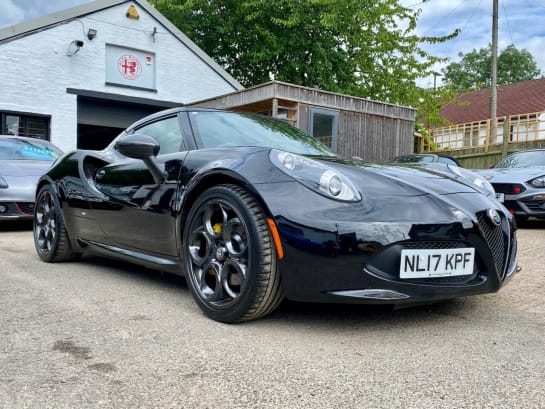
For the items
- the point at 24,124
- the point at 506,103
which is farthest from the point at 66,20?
the point at 506,103

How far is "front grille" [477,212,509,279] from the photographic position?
2.42 m

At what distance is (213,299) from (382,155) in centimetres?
1245

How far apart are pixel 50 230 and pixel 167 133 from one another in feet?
5.34

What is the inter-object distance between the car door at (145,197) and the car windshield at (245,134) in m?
0.16

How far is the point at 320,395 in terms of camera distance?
168 cm

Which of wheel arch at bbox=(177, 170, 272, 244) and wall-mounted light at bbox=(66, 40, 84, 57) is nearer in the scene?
wheel arch at bbox=(177, 170, 272, 244)

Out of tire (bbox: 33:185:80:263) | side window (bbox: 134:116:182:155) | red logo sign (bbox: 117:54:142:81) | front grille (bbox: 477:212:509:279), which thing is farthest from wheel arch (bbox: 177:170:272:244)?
red logo sign (bbox: 117:54:142:81)

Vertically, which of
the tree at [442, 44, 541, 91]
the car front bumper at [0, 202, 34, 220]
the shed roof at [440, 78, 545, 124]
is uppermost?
the tree at [442, 44, 541, 91]

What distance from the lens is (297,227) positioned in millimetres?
2242

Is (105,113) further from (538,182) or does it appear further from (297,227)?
(297,227)

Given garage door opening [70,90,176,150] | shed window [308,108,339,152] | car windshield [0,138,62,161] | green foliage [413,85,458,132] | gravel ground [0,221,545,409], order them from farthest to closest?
green foliage [413,85,458,132] → garage door opening [70,90,176,150] → shed window [308,108,339,152] → car windshield [0,138,62,161] → gravel ground [0,221,545,409]

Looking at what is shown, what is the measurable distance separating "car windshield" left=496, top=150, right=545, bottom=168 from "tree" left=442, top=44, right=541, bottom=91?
144ft

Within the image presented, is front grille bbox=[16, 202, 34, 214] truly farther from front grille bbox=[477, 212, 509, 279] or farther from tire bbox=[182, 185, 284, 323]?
front grille bbox=[477, 212, 509, 279]

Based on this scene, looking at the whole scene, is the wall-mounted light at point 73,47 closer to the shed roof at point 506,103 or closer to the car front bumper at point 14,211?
the car front bumper at point 14,211
